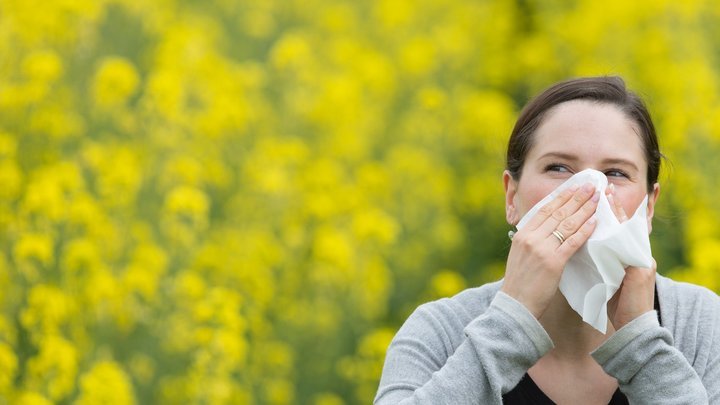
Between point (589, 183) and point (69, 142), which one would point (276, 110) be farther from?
point (589, 183)

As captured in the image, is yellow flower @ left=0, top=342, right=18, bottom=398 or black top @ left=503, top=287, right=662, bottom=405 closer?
black top @ left=503, top=287, right=662, bottom=405

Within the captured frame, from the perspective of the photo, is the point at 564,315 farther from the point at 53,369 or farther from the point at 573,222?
the point at 53,369

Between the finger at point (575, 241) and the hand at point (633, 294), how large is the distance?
7 cm

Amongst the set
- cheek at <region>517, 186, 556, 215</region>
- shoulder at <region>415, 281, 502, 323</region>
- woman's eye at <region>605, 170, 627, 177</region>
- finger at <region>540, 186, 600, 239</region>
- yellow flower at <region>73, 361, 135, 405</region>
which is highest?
woman's eye at <region>605, 170, 627, 177</region>

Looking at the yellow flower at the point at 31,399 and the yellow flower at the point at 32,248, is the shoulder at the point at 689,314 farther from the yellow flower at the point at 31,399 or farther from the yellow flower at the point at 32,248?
the yellow flower at the point at 32,248

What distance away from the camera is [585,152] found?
2020 millimetres

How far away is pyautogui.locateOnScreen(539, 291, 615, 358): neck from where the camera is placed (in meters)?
2.12

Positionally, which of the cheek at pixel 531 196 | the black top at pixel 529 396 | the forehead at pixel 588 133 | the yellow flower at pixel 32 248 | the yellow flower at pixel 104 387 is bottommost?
the yellow flower at pixel 104 387

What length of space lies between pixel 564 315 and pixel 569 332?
3cm

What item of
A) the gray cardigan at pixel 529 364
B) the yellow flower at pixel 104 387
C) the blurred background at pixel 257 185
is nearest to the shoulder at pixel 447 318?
the gray cardigan at pixel 529 364

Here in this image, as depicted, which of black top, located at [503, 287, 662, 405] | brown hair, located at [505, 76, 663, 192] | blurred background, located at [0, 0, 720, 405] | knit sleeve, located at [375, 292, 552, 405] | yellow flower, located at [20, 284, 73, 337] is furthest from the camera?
blurred background, located at [0, 0, 720, 405]

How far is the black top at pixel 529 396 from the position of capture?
79.1 inches

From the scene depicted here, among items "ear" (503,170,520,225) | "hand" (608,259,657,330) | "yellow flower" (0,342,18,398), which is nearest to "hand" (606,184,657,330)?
"hand" (608,259,657,330)

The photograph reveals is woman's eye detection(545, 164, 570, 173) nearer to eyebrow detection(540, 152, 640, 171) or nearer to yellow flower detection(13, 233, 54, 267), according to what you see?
eyebrow detection(540, 152, 640, 171)
